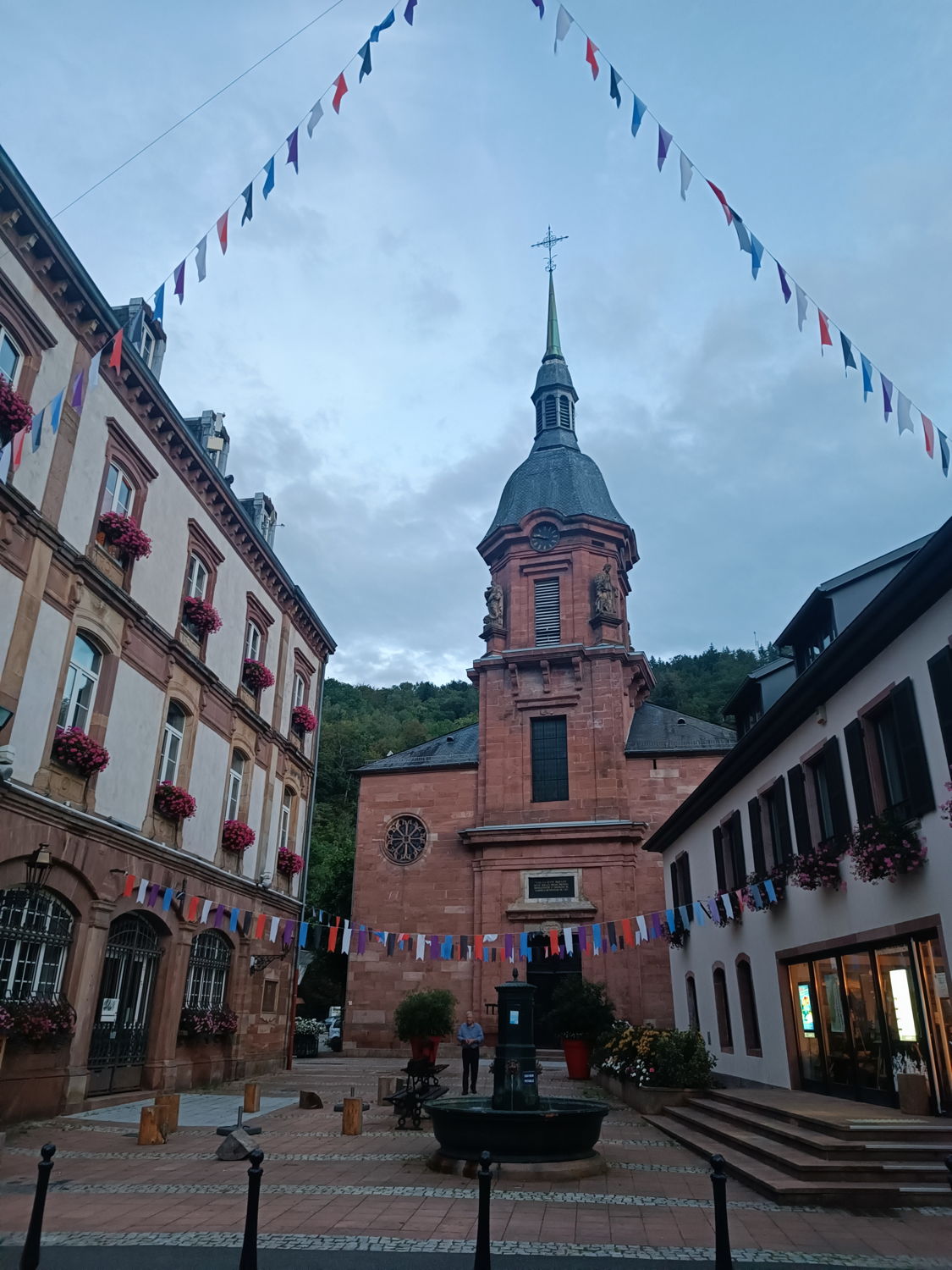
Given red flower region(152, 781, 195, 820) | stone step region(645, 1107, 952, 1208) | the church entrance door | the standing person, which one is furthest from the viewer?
the church entrance door

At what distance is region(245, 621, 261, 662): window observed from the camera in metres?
23.2

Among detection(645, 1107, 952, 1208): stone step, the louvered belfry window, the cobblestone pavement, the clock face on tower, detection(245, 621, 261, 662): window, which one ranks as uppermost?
the clock face on tower

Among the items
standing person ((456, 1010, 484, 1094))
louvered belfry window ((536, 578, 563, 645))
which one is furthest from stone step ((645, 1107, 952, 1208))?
louvered belfry window ((536, 578, 563, 645))

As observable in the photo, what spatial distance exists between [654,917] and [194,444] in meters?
19.4

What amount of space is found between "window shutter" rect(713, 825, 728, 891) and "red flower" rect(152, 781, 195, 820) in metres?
11.9

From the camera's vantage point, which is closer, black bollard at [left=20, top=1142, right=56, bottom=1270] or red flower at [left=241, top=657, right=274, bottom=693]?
black bollard at [left=20, top=1142, right=56, bottom=1270]

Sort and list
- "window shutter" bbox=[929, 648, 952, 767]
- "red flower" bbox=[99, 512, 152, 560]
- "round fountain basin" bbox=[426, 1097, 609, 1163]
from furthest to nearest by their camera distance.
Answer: "red flower" bbox=[99, 512, 152, 560], "window shutter" bbox=[929, 648, 952, 767], "round fountain basin" bbox=[426, 1097, 609, 1163]

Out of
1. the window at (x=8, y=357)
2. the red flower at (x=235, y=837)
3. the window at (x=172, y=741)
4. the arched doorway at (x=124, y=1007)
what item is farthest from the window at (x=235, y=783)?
the window at (x=8, y=357)

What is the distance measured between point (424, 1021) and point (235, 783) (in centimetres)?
851

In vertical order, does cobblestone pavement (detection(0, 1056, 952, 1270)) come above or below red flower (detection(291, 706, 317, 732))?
below

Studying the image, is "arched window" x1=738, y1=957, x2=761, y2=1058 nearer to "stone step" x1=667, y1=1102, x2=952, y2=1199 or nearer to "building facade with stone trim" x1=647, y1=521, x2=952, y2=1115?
"building facade with stone trim" x1=647, y1=521, x2=952, y2=1115

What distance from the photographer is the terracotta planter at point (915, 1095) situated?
10.7 m

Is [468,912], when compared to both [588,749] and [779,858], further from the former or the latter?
[779,858]

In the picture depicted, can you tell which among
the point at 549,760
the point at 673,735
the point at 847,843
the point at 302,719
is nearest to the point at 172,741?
the point at 302,719
